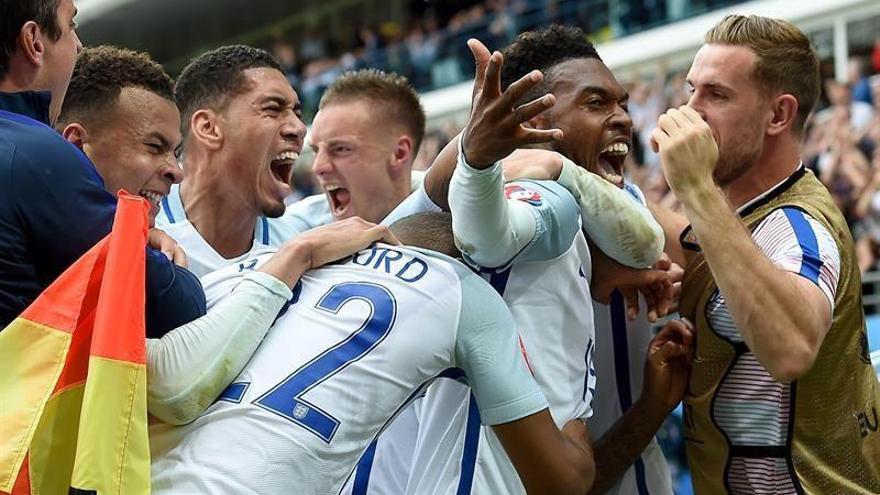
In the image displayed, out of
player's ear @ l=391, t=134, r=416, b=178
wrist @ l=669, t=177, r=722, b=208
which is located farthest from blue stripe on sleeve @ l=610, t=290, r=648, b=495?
player's ear @ l=391, t=134, r=416, b=178

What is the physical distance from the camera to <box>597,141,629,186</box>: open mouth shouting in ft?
11.8

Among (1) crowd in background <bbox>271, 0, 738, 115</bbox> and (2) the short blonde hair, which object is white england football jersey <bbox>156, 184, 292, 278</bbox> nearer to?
(2) the short blonde hair

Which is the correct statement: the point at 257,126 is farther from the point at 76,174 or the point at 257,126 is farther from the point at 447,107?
the point at 447,107

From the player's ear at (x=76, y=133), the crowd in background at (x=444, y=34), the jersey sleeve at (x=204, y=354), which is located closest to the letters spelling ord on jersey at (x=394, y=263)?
the jersey sleeve at (x=204, y=354)

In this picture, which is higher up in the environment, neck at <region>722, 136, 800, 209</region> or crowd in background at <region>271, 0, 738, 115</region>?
A: neck at <region>722, 136, 800, 209</region>

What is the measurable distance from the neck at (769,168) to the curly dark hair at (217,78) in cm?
Result: 196

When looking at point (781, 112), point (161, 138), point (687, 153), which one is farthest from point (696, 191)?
point (161, 138)

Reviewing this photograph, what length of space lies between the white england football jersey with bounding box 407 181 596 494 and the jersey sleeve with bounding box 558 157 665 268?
0.05 meters

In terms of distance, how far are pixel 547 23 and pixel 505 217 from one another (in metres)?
13.6

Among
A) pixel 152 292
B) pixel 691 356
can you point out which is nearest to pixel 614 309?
pixel 691 356

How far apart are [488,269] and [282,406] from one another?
715mm

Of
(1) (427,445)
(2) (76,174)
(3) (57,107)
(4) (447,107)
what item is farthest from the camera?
(4) (447,107)

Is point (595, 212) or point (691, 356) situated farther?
point (691, 356)

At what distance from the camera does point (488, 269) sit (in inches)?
126
